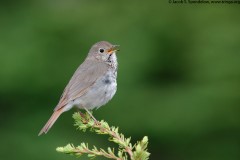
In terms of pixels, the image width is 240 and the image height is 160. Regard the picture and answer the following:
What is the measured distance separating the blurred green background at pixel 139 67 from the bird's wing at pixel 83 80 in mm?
2370

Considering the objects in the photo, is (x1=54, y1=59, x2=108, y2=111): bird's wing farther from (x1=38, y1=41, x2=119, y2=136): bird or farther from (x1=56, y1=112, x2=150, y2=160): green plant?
(x1=56, y1=112, x2=150, y2=160): green plant

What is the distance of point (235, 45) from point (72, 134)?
290cm

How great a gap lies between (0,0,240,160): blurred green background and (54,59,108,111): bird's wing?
93.3 inches

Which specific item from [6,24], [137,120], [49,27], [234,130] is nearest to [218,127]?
[234,130]

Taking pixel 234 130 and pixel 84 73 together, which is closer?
pixel 84 73

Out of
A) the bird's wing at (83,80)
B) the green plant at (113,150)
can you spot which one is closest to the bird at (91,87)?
the bird's wing at (83,80)

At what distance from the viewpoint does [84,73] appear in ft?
21.1

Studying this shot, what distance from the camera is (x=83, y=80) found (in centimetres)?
636

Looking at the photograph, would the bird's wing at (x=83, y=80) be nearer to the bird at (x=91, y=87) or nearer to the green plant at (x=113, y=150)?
the bird at (x=91, y=87)

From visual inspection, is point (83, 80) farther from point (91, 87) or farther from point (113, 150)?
point (113, 150)

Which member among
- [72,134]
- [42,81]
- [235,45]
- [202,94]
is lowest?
[72,134]

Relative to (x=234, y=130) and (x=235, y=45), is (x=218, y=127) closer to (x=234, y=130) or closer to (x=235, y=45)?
(x=234, y=130)

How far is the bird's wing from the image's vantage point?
616cm

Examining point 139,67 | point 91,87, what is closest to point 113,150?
point 91,87
